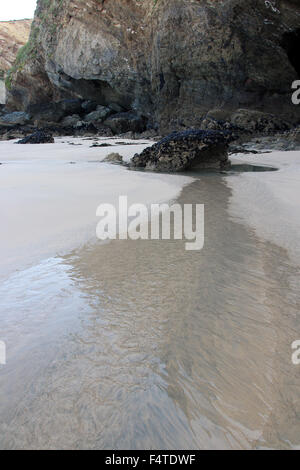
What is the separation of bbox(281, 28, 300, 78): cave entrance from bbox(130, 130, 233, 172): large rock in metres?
5.92

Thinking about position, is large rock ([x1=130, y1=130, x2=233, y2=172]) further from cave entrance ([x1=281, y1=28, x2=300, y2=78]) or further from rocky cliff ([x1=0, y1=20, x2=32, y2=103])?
rocky cliff ([x1=0, y1=20, x2=32, y2=103])

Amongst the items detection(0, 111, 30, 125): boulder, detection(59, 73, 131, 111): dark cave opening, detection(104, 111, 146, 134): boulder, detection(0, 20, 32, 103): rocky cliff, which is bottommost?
detection(104, 111, 146, 134): boulder

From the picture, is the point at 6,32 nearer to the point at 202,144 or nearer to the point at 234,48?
the point at 234,48

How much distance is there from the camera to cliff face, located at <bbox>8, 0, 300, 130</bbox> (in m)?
10.2

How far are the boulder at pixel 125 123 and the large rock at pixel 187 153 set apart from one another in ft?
32.0

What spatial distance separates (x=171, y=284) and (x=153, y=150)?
5402mm

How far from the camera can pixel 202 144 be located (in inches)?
251

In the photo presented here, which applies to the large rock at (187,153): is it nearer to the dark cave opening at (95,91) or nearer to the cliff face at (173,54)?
the cliff face at (173,54)

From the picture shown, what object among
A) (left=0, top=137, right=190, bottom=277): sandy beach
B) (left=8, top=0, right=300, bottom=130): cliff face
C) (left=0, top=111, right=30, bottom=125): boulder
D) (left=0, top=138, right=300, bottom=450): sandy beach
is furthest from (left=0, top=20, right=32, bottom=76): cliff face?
(left=0, top=138, right=300, bottom=450): sandy beach

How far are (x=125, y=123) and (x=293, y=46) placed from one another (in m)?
7.82

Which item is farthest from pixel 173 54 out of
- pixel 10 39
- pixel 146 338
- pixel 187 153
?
pixel 10 39

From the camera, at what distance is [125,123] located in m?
15.7

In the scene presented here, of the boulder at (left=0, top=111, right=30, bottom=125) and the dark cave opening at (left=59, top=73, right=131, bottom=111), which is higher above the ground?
the dark cave opening at (left=59, top=73, right=131, bottom=111)

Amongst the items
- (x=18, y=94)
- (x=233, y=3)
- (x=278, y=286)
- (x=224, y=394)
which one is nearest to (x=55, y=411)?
(x=224, y=394)
